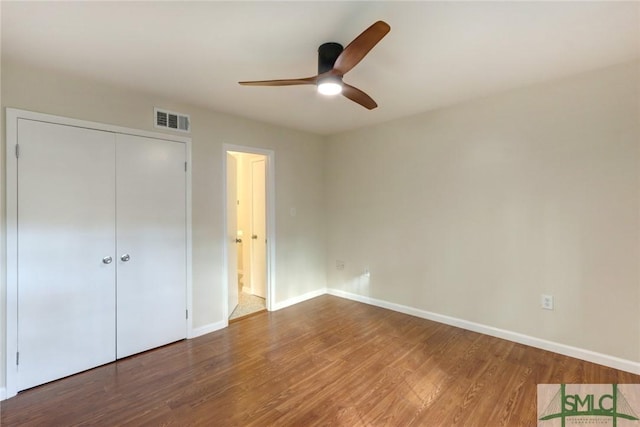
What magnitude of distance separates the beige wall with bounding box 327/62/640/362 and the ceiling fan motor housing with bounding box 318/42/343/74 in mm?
1846

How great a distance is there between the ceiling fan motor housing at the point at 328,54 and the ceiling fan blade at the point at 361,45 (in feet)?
0.59

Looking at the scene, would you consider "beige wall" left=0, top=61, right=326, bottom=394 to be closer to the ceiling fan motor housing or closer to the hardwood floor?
the hardwood floor

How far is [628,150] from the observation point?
7.51 ft

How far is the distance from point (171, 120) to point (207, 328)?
85.3 inches

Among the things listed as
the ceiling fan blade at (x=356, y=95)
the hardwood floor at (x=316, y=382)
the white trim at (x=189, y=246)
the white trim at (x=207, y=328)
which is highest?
the ceiling fan blade at (x=356, y=95)

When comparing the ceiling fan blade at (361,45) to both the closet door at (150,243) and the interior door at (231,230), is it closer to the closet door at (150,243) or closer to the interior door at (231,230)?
the closet door at (150,243)

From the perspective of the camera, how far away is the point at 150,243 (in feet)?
9.06

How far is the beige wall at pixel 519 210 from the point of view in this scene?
235 cm

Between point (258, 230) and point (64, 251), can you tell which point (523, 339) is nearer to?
point (258, 230)

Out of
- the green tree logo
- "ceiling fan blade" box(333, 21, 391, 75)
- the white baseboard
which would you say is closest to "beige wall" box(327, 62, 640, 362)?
the white baseboard

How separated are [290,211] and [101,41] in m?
2.61

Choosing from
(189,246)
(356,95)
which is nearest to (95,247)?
(189,246)

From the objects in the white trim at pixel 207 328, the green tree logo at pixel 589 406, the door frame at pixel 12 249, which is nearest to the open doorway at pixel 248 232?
the white trim at pixel 207 328

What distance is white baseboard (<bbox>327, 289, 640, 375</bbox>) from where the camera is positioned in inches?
92.7
